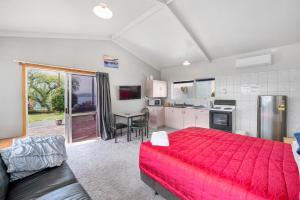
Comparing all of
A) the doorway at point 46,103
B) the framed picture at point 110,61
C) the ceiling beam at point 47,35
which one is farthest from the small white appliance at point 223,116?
the doorway at point 46,103

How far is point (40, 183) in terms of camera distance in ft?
4.84

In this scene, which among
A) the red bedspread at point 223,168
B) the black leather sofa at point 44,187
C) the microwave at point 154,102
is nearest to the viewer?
the red bedspread at point 223,168

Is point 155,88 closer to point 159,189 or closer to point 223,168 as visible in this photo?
point 159,189

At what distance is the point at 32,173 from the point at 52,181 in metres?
0.35

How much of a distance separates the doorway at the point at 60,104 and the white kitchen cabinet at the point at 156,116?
207cm

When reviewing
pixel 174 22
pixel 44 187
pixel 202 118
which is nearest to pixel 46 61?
pixel 44 187

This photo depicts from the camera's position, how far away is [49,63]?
3.51 m

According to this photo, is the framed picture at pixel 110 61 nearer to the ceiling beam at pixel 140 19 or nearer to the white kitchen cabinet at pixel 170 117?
the ceiling beam at pixel 140 19

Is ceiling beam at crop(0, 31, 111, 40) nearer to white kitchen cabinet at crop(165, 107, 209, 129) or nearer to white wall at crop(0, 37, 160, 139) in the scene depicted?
white wall at crop(0, 37, 160, 139)

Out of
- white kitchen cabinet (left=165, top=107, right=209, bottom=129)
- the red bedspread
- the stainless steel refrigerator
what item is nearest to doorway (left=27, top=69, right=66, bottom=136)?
white kitchen cabinet (left=165, top=107, right=209, bottom=129)

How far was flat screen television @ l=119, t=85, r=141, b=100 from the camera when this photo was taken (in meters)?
4.91

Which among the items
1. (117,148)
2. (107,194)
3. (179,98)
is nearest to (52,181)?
(107,194)

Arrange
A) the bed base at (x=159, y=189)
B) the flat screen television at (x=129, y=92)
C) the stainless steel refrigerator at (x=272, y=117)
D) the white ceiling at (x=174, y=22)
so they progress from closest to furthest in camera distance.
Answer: the bed base at (x=159, y=189) < the white ceiling at (x=174, y=22) < the stainless steel refrigerator at (x=272, y=117) < the flat screen television at (x=129, y=92)

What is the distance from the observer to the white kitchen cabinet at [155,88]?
5.48 metres
